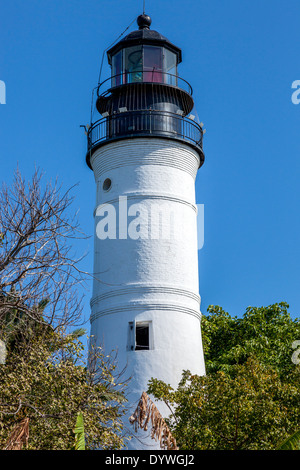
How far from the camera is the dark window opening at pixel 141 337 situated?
2672 centimetres

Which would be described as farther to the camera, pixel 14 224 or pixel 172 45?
pixel 172 45

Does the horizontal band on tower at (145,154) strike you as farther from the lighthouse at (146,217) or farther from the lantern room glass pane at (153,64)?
the lantern room glass pane at (153,64)

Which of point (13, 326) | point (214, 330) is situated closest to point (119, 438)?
point (13, 326)

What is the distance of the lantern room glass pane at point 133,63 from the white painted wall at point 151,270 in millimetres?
2548

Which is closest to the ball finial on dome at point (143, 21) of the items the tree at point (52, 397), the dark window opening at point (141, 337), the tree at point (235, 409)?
the dark window opening at point (141, 337)

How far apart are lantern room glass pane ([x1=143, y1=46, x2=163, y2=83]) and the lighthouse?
0.11 feet

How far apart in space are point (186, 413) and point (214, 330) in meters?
10.8

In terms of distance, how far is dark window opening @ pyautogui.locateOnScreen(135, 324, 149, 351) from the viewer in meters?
26.7

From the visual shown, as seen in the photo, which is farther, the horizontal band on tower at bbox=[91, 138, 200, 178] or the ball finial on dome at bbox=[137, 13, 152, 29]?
the ball finial on dome at bbox=[137, 13, 152, 29]

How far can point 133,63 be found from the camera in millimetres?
29672

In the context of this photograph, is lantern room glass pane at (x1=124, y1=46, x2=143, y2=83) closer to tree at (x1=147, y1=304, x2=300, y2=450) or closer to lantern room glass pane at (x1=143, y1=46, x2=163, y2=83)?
lantern room glass pane at (x1=143, y1=46, x2=163, y2=83)

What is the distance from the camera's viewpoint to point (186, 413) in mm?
22016

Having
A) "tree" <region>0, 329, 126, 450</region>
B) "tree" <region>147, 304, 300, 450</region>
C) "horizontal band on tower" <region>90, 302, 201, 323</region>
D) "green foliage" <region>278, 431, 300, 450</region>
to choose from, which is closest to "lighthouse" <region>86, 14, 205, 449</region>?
"horizontal band on tower" <region>90, 302, 201, 323</region>
